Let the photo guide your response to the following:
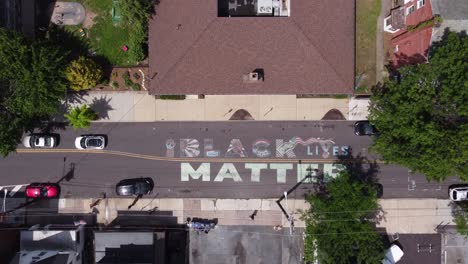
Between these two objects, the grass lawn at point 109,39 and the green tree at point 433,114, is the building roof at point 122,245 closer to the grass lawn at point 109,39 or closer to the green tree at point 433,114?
the grass lawn at point 109,39

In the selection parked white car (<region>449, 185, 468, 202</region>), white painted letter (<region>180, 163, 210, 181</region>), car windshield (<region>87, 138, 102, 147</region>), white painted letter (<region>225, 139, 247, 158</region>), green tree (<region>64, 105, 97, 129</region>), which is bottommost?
parked white car (<region>449, 185, 468, 202</region>)

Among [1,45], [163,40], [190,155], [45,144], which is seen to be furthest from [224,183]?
[1,45]

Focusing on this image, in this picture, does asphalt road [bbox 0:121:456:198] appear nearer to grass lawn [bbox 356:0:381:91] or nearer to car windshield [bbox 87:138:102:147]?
car windshield [bbox 87:138:102:147]

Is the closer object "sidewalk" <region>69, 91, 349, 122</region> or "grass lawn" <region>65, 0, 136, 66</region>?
"grass lawn" <region>65, 0, 136, 66</region>

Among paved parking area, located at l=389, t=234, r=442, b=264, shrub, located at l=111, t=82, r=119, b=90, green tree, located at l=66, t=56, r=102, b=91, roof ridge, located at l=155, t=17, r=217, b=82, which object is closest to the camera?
roof ridge, located at l=155, t=17, r=217, b=82

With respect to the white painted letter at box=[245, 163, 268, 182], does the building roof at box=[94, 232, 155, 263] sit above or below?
below

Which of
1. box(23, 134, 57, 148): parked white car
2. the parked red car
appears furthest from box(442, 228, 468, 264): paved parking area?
box(23, 134, 57, 148): parked white car

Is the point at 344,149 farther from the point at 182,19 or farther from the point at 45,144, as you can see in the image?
the point at 45,144
